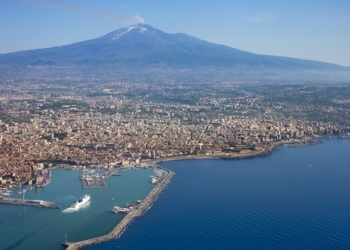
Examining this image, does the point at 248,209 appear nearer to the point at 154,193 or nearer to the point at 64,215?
the point at 154,193

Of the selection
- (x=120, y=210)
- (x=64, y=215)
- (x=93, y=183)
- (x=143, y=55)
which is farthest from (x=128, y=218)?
(x=143, y=55)

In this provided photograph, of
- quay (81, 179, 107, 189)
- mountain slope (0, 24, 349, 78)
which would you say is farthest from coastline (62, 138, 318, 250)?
mountain slope (0, 24, 349, 78)

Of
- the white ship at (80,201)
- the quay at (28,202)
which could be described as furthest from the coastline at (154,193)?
the quay at (28,202)

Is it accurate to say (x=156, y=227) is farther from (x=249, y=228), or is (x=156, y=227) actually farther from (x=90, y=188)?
(x=90, y=188)

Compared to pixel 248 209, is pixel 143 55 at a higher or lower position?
higher

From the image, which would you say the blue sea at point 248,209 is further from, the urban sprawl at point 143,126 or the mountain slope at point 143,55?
the mountain slope at point 143,55

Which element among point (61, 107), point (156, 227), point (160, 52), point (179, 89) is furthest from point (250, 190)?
point (160, 52)

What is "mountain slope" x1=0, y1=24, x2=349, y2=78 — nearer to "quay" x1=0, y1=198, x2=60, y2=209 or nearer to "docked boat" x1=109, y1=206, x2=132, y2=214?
"quay" x1=0, y1=198, x2=60, y2=209
